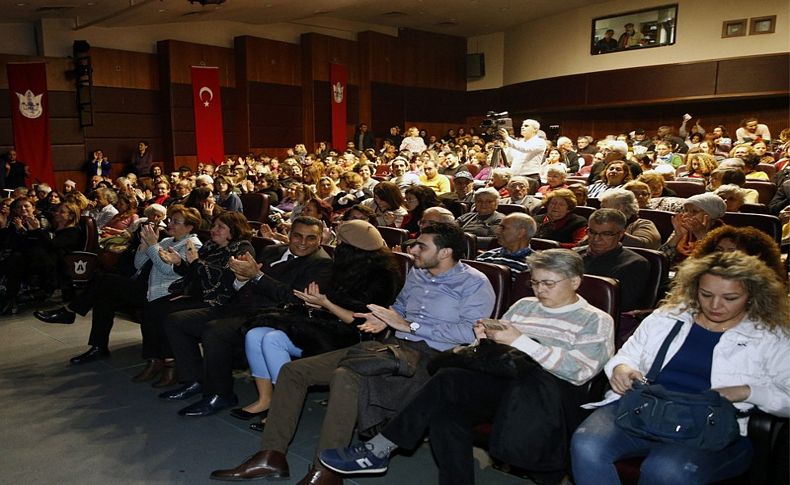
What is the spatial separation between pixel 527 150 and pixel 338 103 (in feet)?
26.6

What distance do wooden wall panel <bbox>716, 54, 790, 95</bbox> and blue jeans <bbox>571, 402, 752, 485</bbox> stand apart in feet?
36.0

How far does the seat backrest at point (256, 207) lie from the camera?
572cm

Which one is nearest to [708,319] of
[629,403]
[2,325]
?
[629,403]

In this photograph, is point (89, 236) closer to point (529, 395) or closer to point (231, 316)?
point (231, 316)

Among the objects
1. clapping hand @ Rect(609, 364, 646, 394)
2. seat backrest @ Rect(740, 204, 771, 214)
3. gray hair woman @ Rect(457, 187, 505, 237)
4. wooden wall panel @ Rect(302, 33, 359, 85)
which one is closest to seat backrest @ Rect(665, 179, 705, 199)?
seat backrest @ Rect(740, 204, 771, 214)

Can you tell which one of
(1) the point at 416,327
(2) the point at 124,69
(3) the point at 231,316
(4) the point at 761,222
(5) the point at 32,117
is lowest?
(3) the point at 231,316

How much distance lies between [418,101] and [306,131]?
3610 mm

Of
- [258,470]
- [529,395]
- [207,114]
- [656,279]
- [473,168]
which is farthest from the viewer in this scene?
[207,114]

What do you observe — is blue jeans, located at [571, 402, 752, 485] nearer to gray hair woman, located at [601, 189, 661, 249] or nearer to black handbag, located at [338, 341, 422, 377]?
black handbag, located at [338, 341, 422, 377]

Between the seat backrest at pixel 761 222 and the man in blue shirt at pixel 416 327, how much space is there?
6.07 ft

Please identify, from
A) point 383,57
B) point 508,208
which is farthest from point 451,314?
point 383,57

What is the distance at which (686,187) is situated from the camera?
16.2 ft

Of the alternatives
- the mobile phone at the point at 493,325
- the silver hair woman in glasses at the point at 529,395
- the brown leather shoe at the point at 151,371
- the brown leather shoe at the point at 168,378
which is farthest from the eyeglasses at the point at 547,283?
the brown leather shoe at the point at 151,371

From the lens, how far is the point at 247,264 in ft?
9.52
